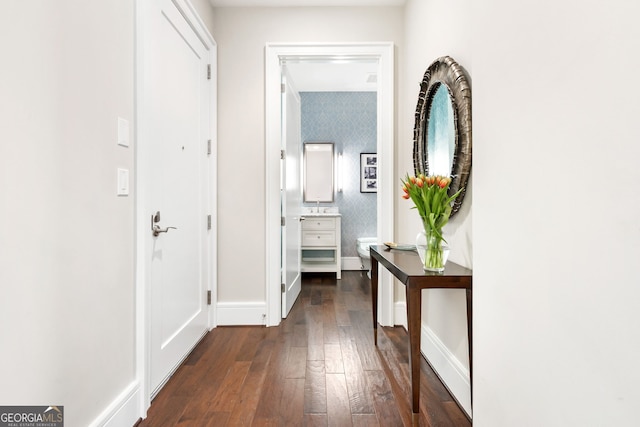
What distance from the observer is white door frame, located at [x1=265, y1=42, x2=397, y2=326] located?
9.27 feet

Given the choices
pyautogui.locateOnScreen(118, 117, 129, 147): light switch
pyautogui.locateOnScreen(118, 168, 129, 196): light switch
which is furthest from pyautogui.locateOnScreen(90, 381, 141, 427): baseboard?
pyautogui.locateOnScreen(118, 117, 129, 147): light switch

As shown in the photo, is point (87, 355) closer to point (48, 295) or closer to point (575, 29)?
point (48, 295)

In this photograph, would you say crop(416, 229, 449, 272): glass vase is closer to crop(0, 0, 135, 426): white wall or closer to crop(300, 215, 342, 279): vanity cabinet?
crop(0, 0, 135, 426): white wall

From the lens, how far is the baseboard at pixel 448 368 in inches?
64.6

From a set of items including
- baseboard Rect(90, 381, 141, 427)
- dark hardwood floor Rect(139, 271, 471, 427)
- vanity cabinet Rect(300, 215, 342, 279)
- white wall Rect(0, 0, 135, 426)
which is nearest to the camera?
white wall Rect(0, 0, 135, 426)

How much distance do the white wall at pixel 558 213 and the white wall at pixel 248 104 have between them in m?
2.05

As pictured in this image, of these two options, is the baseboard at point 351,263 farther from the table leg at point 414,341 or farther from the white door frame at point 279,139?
the table leg at point 414,341

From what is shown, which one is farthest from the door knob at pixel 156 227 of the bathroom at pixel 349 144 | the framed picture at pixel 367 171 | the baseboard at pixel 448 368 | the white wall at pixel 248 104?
the framed picture at pixel 367 171

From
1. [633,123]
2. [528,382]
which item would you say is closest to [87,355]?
[528,382]

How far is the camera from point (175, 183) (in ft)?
6.89

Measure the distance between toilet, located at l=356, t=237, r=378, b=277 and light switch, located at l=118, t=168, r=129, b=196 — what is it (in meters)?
3.43

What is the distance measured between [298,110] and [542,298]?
330 centimetres

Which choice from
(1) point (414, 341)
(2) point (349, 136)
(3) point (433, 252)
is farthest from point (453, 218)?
(2) point (349, 136)

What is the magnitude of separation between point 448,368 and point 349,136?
3840 mm
